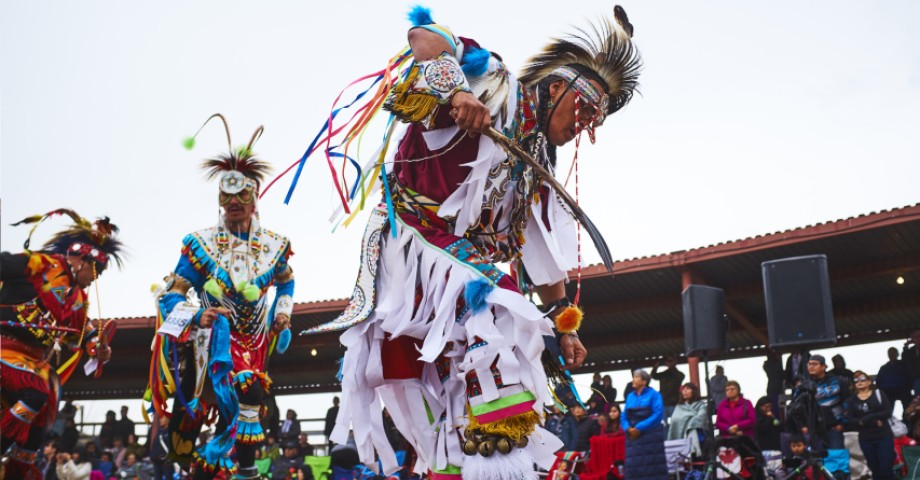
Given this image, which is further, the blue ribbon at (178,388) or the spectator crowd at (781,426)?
the spectator crowd at (781,426)

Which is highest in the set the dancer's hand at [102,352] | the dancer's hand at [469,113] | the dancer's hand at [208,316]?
the dancer's hand at [469,113]

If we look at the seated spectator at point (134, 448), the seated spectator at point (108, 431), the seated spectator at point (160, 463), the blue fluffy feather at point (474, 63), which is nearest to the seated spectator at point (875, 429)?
the seated spectator at point (160, 463)

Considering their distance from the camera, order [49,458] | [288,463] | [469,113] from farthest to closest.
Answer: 1. [288,463]
2. [49,458]
3. [469,113]

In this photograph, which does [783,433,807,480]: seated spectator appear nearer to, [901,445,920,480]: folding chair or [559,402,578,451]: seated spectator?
[901,445,920,480]: folding chair

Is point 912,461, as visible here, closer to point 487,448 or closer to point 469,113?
point 487,448

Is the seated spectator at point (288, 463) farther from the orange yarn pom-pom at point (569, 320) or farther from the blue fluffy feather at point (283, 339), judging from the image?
Answer: the orange yarn pom-pom at point (569, 320)

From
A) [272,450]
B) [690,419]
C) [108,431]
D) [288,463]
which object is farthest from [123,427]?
[690,419]

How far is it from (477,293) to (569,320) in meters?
0.64

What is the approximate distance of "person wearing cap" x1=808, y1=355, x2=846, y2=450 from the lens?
10250 mm

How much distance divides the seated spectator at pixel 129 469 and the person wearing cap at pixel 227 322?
963 centimetres

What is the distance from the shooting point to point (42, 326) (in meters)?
6.32

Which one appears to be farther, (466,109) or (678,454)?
(678,454)

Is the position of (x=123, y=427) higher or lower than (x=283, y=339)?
lower

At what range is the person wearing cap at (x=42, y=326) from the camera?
20.1 ft
